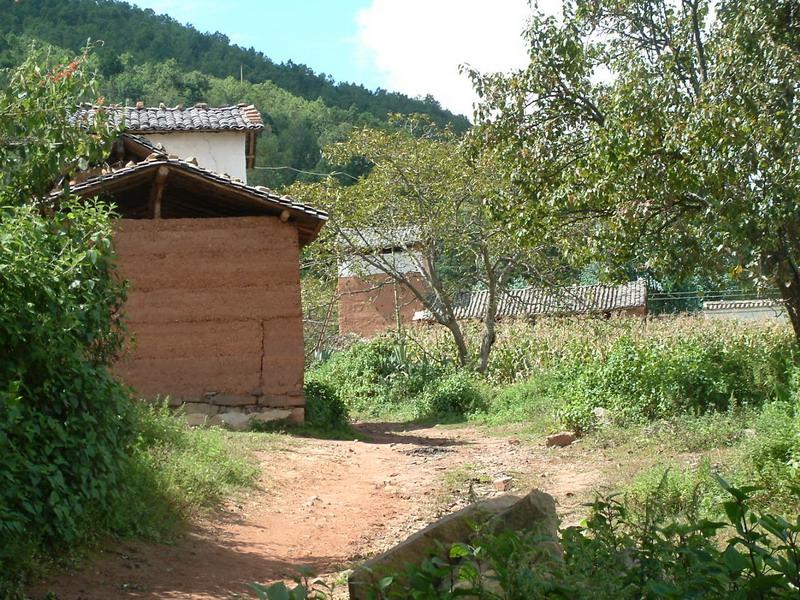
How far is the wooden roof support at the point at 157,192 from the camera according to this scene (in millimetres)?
14864

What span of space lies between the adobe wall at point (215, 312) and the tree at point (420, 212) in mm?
6599

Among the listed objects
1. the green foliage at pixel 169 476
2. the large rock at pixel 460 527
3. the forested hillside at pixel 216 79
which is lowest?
the green foliage at pixel 169 476

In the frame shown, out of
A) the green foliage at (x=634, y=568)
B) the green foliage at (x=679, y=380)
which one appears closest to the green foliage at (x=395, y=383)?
the green foliage at (x=679, y=380)

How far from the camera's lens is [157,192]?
50.3 feet

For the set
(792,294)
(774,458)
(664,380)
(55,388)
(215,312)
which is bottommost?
(774,458)

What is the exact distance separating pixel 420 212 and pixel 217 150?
618 cm

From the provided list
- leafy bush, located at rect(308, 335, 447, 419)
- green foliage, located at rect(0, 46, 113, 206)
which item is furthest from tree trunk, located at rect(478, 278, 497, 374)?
green foliage, located at rect(0, 46, 113, 206)

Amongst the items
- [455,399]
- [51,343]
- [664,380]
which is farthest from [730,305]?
[51,343]

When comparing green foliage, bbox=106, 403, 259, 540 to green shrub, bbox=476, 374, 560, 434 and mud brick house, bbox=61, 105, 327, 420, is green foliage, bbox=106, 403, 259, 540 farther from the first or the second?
green shrub, bbox=476, 374, 560, 434

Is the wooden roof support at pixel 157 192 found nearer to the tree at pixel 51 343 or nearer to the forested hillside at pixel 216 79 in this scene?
the tree at pixel 51 343

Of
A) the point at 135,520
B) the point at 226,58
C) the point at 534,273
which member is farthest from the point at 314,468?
the point at 226,58

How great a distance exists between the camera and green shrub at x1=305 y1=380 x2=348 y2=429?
16.4 meters

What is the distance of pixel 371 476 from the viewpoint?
1197 cm

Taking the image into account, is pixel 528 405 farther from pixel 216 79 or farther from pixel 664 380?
pixel 216 79
